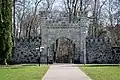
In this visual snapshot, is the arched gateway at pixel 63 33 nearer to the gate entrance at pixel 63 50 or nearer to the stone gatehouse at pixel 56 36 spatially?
the stone gatehouse at pixel 56 36

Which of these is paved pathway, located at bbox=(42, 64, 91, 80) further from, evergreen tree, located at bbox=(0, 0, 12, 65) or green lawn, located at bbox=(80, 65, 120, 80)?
evergreen tree, located at bbox=(0, 0, 12, 65)

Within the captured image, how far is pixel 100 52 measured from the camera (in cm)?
3525

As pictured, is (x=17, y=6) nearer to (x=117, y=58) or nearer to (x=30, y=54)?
(x=30, y=54)

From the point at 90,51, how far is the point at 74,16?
381 inches

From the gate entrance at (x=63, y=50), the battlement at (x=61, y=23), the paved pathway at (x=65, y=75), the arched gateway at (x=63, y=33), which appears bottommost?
the paved pathway at (x=65, y=75)

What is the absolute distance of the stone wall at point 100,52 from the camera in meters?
35.2

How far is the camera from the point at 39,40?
35.4 m

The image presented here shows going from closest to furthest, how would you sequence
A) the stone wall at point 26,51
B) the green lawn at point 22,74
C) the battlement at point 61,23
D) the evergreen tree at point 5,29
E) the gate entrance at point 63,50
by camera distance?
1. the green lawn at point 22,74
2. the evergreen tree at point 5,29
3. the battlement at point 61,23
4. the stone wall at point 26,51
5. the gate entrance at point 63,50

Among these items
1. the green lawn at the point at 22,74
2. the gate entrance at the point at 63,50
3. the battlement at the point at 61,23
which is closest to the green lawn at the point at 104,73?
the green lawn at the point at 22,74

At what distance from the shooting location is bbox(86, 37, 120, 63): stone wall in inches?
1385

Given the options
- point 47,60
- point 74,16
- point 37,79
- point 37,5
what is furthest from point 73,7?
point 37,79

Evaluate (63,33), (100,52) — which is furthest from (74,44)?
(100,52)

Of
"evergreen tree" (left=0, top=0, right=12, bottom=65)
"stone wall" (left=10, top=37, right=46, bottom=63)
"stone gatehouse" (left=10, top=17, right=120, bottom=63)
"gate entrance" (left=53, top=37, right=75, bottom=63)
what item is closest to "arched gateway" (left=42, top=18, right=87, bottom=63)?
"stone gatehouse" (left=10, top=17, right=120, bottom=63)

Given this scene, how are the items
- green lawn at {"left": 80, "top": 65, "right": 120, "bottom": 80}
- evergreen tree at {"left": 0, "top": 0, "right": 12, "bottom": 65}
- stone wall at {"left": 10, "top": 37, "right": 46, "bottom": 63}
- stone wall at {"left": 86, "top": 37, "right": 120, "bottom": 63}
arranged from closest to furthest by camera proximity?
green lawn at {"left": 80, "top": 65, "right": 120, "bottom": 80} < evergreen tree at {"left": 0, "top": 0, "right": 12, "bottom": 65} < stone wall at {"left": 86, "top": 37, "right": 120, "bottom": 63} < stone wall at {"left": 10, "top": 37, "right": 46, "bottom": 63}
